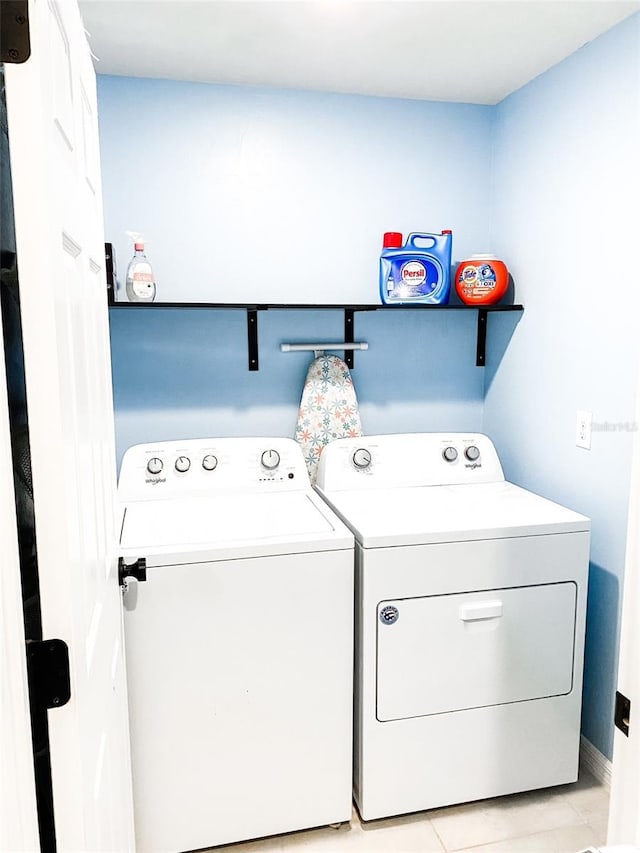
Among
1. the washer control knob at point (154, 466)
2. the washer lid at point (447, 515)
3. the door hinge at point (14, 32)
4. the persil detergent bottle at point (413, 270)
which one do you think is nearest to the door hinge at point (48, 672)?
the door hinge at point (14, 32)

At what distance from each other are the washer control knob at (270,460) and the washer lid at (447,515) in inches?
8.6

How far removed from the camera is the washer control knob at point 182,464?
218 cm

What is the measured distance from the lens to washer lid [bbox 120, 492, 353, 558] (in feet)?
5.59

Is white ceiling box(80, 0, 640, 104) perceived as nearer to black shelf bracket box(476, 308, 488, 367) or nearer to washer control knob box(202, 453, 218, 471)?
black shelf bracket box(476, 308, 488, 367)

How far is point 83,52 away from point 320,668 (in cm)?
155

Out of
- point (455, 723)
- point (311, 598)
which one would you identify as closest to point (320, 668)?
point (311, 598)

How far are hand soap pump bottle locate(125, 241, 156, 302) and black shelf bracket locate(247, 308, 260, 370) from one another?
0.37 meters

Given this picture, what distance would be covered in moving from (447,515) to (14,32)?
1.63 metres

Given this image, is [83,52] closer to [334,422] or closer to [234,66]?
[234,66]

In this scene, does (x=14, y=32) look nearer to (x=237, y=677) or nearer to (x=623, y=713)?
(x=623, y=713)

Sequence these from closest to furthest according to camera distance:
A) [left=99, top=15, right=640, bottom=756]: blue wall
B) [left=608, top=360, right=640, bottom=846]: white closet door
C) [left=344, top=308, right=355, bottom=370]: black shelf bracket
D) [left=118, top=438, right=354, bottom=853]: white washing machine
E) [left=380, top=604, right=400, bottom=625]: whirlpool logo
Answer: [left=608, top=360, right=640, bottom=846]: white closet door < [left=118, top=438, right=354, bottom=853]: white washing machine < [left=380, top=604, right=400, bottom=625]: whirlpool logo < [left=99, top=15, right=640, bottom=756]: blue wall < [left=344, top=308, right=355, bottom=370]: black shelf bracket

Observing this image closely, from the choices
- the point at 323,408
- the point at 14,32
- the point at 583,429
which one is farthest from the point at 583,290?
the point at 14,32

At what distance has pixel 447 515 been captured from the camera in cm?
197

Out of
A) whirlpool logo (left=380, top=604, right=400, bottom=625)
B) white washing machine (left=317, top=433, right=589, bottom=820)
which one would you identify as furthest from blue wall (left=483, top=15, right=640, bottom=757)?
whirlpool logo (left=380, top=604, right=400, bottom=625)
